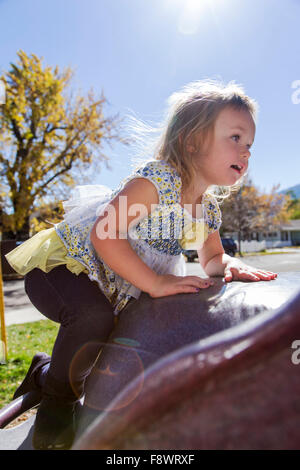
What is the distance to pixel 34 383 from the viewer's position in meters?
1.82

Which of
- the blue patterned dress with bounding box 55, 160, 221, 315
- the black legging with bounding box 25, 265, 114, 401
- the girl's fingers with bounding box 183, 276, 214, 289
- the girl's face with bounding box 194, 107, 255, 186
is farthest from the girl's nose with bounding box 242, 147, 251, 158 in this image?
the black legging with bounding box 25, 265, 114, 401

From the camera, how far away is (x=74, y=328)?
127 cm

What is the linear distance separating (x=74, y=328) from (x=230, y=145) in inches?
38.2

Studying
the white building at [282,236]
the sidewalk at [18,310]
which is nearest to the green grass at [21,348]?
the sidewalk at [18,310]

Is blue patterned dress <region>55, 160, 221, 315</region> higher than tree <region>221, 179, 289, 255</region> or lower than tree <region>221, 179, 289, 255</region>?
lower

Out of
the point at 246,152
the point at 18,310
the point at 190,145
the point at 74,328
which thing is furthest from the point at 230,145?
the point at 18,310

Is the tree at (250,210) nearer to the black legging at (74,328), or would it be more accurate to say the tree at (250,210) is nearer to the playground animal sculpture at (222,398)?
the black legging at (74,328)

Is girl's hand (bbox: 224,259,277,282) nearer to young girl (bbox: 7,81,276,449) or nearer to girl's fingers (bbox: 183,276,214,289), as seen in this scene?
young girl (bbox: 7,81,276,449)

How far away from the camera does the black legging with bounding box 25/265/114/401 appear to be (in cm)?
125

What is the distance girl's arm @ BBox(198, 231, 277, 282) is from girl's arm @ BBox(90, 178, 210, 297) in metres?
0.23

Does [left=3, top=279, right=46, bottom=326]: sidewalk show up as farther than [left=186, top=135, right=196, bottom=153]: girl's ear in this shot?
Yes

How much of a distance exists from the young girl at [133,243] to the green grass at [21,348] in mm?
1840

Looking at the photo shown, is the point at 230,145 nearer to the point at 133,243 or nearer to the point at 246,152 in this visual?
the point at 246,152
